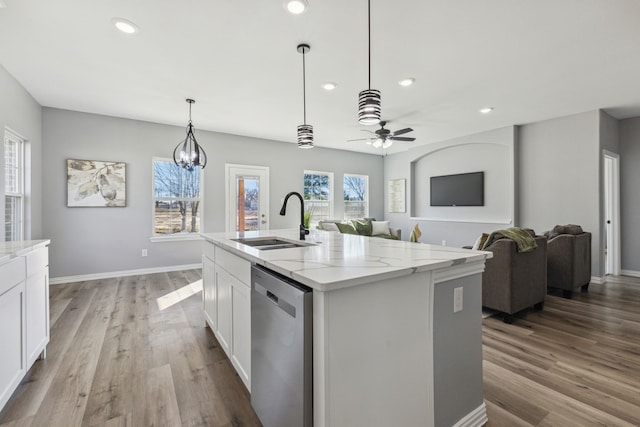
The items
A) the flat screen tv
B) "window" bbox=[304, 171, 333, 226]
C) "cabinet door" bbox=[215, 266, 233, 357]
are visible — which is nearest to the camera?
"cabinet door" bbox=[215, 266, 233, 357]

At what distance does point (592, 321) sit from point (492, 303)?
0.96 meters

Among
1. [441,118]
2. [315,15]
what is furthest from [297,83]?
[441,118]

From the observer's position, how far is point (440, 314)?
1377 millimetres

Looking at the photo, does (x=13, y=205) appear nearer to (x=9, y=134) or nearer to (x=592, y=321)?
(x=9, y=134)

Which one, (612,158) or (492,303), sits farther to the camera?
(612,158)

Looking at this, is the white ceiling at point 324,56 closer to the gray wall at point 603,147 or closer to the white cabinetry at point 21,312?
the gray wall at point 603,147

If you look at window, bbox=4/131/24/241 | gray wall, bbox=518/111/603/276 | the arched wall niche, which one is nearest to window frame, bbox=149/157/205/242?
window, bbox=4/131/24/241

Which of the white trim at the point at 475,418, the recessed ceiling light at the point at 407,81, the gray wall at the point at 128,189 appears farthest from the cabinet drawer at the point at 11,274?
the recessed ceiling light at the point at 407,81

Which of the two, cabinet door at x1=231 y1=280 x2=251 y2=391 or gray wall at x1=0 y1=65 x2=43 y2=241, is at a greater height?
gray wall at x1=0 y1=65 x2=43 y2=241

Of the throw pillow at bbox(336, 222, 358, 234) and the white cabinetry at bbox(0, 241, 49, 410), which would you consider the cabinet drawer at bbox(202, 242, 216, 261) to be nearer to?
the white cabinetry at bbox(0, 241, 49, 410)

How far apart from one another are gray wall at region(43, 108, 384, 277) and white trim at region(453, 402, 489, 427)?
4941mm

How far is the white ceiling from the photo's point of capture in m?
2.20

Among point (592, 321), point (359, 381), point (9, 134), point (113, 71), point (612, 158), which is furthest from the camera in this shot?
point (612, 158)

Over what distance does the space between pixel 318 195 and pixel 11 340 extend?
580cm
